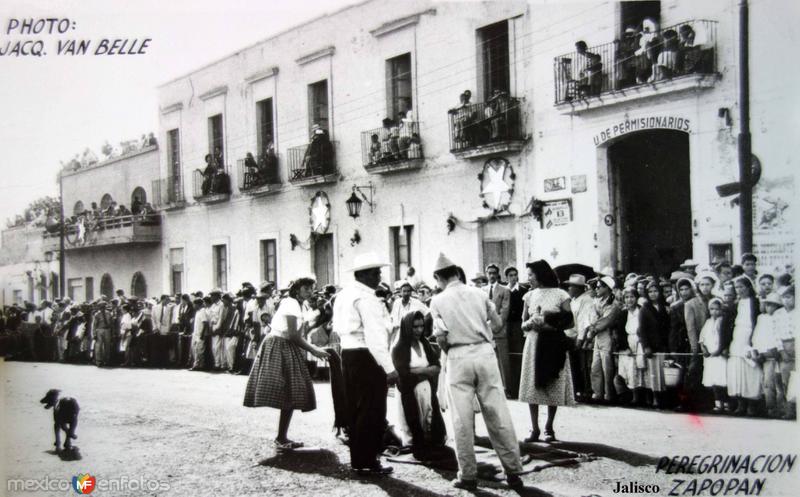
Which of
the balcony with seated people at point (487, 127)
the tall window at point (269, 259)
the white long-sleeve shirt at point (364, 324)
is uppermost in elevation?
the balcony with seated people at point (487, 127)

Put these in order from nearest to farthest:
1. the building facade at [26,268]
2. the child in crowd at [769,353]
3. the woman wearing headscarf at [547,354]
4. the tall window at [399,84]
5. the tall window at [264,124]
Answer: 1. the woman wearing headscarf at [547,354]
2. the child in crowd at [769,353]
3. the building facade at [26,268]
4. the tall window at [399,84]
5. the tall window at [264,124]

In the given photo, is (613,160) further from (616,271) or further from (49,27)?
(49,27)

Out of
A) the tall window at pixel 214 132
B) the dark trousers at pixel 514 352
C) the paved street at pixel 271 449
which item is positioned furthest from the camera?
the tall window at pixel 214 132

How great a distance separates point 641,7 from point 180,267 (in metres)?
10.1

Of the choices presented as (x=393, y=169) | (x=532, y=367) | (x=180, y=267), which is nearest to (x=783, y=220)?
(x=532, y=367)

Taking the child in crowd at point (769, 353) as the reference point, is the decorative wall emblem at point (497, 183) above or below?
above

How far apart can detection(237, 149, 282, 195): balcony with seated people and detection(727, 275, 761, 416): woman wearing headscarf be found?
10144 mm

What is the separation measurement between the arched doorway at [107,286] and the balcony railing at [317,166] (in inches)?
156

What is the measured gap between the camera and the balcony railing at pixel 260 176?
1634 cm

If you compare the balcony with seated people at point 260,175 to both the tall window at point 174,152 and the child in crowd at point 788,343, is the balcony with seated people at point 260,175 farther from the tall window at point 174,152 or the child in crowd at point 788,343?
the child in crowd at point 788,343

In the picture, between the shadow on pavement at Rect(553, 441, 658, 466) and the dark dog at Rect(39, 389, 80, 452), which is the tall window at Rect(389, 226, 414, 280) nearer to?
the shadow on pavement at Rect(553, 441, 658, 466)

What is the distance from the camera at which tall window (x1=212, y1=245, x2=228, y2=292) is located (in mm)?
17078

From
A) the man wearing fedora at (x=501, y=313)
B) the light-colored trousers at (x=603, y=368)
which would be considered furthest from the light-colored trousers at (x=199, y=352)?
the light-colored trousers at (x=603, y=368)

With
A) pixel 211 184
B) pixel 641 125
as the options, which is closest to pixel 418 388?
pixel 641 125
